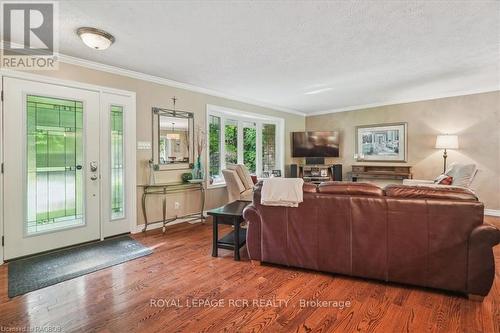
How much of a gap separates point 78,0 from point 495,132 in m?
6.46

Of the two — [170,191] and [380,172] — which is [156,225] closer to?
[170,191]

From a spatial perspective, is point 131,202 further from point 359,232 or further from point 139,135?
point 359,232

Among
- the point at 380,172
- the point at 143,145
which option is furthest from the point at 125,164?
the point at 380,172

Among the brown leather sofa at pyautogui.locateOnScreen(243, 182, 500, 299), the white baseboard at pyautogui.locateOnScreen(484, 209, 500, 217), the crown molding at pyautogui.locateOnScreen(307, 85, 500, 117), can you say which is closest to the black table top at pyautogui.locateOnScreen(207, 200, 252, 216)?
the brown leather sofa at pyautogui.locateOnScreen(243, 182, 500, 299)

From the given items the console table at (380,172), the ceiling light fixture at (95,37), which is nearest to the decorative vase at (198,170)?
the ceiling light fixture at (95,37)

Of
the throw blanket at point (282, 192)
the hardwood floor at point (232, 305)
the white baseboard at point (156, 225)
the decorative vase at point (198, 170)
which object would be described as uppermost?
the decorative vase at point (198, 170)

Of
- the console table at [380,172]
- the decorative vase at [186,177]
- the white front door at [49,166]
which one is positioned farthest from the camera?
the console table at [380,172]

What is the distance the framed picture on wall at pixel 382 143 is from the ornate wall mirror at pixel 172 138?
4.18 metres

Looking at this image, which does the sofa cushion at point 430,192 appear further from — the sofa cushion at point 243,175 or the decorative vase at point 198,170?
the decorative vase at point 198,170

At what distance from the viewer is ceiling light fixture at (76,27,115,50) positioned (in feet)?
8.32

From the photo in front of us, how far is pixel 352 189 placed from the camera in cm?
235

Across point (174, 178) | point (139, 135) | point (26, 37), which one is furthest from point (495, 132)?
point (26, 37)

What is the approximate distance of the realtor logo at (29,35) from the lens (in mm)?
2266

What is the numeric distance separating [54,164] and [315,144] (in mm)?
5481
